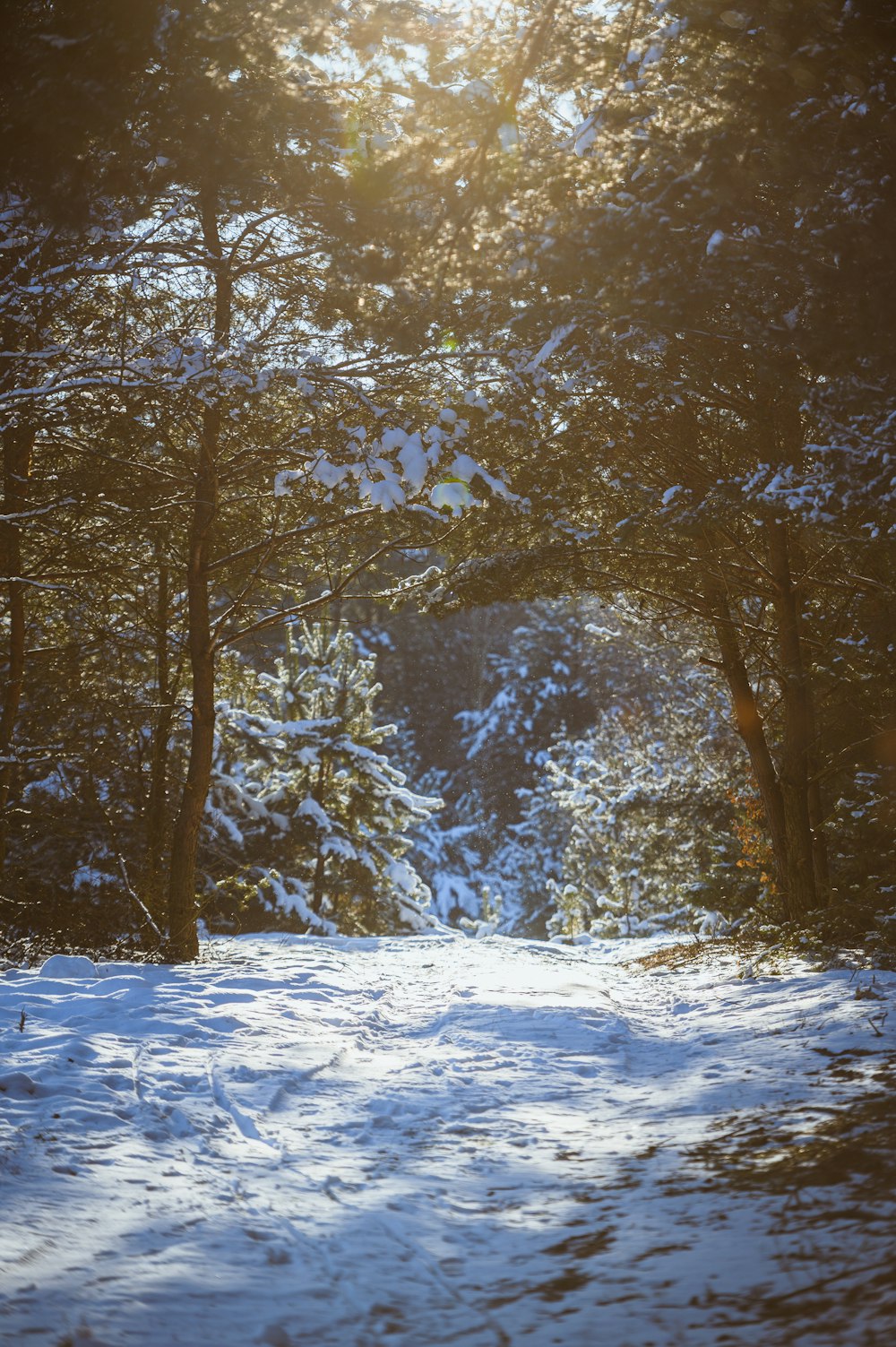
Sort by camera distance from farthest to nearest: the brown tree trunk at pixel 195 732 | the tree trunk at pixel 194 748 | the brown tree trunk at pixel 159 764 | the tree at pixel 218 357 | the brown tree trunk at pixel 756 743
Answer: the brown tree trunk at pixel 159 764
the brown tree trunk at pixel 756 743
the tree trunk at pixel 194 748
the brown tree trunk at pixel 195 732
the tree at pixel 218 357

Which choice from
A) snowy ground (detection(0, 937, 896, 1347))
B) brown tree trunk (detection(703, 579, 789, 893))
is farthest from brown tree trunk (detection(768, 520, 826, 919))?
snowy ground (detection(0, 937, 896, 1347))

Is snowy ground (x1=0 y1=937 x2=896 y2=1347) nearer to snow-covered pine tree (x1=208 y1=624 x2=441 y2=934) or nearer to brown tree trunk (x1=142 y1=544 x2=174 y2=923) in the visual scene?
brown tree trunk (x1=142 y1=544 x2=174 y2=923)

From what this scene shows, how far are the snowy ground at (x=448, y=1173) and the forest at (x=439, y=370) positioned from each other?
305cm

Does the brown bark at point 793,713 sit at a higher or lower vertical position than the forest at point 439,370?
lower

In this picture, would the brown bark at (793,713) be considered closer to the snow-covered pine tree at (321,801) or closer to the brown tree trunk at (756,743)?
the brown tree trunk at (756,743)

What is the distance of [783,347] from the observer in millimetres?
6383

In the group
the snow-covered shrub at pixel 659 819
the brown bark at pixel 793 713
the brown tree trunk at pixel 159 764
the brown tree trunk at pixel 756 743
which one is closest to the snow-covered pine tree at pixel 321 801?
the snow-covered shrub at pixel 659 819

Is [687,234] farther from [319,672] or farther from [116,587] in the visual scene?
[319,672]

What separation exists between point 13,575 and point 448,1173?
24.8 ft

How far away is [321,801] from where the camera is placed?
63.5ft

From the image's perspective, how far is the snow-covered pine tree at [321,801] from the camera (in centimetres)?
1767

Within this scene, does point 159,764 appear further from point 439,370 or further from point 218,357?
point 218,357

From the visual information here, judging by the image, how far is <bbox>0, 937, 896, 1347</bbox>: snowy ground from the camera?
8.07ft

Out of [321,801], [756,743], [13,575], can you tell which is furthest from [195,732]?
[321,801]
